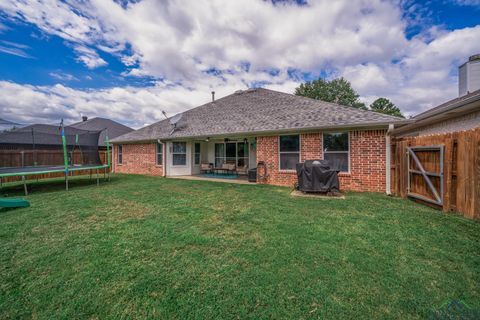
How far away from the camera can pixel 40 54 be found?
34.3 feet

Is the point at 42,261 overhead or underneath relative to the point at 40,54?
underneath

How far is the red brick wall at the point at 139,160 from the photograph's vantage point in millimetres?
12639

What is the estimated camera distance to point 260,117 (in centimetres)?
1023

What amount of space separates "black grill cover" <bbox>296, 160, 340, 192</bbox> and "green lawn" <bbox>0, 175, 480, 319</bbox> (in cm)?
168

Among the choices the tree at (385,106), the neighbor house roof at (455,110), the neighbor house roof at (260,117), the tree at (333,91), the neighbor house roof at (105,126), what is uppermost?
the tree at (333,91)

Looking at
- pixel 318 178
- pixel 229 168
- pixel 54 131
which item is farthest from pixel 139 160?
pixel 54 131

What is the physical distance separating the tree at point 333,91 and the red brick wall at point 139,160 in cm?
2648

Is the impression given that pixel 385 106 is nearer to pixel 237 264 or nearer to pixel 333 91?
pixel 333 91

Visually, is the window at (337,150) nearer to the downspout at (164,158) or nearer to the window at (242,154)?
the window at (242,154)

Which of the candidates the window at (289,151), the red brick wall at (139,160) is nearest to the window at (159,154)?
the red brick wall at (139,160)

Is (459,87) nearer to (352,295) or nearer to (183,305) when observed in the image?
(352,295)

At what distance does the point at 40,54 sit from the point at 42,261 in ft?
44.0

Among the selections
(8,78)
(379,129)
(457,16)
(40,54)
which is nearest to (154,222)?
(379,129)

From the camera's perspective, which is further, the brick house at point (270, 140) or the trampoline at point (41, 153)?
the trampoline at point (41, 153)
